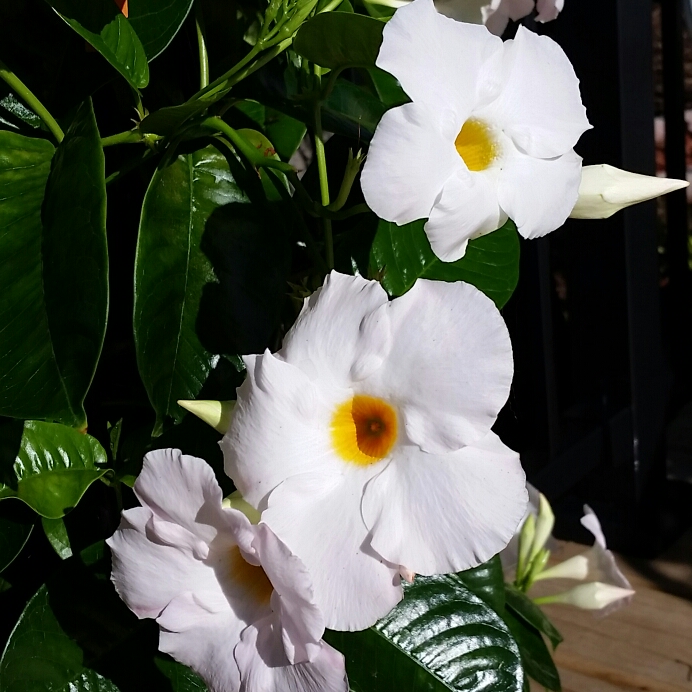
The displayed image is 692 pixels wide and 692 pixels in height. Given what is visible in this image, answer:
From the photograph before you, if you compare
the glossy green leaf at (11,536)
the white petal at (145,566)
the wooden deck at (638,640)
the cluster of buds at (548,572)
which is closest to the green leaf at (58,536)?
the glossy green leaf at (11,536)

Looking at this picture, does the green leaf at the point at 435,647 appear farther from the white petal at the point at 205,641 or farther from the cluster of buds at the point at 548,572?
the cluster of buds at the point at 548,572

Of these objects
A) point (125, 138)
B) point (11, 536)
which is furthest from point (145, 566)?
point (125, 138)

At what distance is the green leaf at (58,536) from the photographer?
1.60 feet

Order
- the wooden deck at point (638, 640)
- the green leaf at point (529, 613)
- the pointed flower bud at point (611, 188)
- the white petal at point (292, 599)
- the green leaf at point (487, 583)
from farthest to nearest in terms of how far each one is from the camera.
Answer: the wooden deck at point (638, 640)
the green leaf at point (529, 613)
the green leaf at point (487, 583)
the pointed flower bud at point (611, 188)
the white petal at point (292, 599)

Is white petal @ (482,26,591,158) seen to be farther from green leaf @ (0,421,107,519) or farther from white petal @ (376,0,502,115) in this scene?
green leaf @ (0,421,107,519)

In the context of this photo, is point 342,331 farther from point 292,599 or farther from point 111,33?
point 111,33

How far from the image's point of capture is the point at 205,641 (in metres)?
0.38

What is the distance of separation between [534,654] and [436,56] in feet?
1.82

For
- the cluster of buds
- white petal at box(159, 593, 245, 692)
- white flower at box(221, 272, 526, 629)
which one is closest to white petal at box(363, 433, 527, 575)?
white flower at box(221, 272, 526, 629)

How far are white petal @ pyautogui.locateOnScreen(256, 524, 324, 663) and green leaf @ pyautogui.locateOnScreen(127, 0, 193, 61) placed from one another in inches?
12.1

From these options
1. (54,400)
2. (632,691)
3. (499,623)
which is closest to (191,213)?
(54,400)

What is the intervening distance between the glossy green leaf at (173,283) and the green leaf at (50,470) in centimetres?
8

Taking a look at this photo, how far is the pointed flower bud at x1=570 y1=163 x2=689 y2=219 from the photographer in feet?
1.39

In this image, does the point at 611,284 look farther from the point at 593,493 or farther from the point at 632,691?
the point at 632,691
